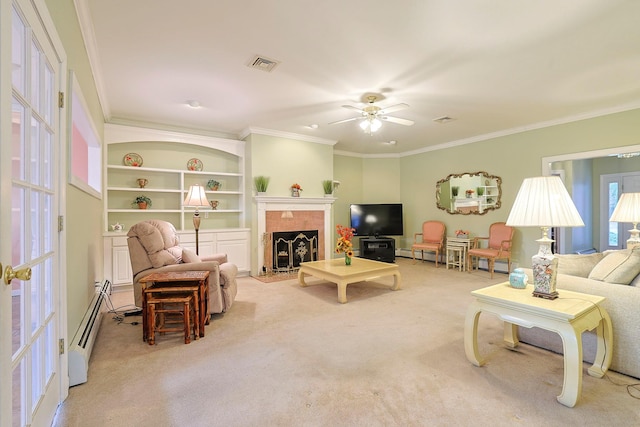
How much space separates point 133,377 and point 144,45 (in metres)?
2.74

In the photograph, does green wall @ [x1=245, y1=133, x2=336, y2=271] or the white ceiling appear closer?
the white ceiling

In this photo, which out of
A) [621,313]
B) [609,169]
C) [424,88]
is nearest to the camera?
[621,313]

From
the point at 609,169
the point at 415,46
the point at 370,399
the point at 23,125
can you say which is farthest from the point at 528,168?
the point at 23,125

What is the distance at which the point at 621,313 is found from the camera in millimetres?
2053

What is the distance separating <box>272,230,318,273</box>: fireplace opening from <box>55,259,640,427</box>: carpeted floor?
7.25ft

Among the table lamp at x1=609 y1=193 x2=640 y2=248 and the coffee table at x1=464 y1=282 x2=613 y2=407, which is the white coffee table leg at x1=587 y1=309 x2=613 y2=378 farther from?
the table lamp at x1=609 y1=193 x2=640 y2=248

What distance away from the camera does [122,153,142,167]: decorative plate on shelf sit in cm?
485

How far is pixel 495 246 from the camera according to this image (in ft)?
17.9

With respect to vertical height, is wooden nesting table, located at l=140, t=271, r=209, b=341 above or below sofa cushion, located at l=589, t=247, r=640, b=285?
below

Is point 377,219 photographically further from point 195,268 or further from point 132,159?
point 132,159

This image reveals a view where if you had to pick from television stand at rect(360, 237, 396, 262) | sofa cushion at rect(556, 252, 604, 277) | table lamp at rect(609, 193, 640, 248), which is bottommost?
television stand at rect(360, 237, 396, 262)

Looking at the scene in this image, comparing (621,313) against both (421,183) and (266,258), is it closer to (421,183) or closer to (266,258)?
(266,258)

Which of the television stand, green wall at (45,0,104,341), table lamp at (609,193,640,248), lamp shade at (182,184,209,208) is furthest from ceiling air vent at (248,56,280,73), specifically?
the television stand

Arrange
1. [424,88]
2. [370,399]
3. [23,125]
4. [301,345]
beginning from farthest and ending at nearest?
[424,88] < [301,345] < [370,399] < [23,125]
